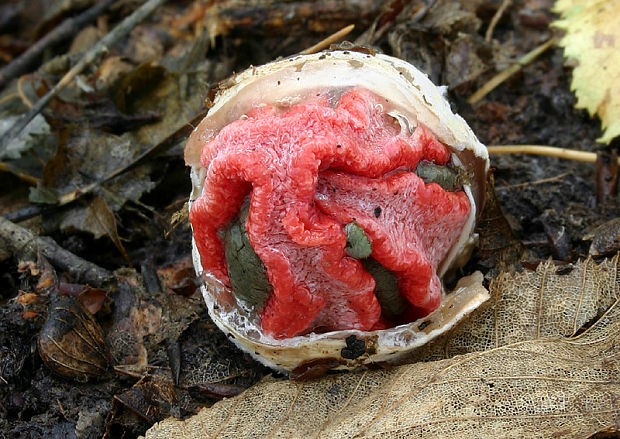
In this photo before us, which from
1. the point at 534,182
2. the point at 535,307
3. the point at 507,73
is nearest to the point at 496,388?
the point at 535,307

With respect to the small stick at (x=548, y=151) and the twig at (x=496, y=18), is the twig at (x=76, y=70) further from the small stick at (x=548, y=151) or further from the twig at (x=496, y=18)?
the small stick at (x=548, y=151)

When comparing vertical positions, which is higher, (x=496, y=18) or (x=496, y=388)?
(x=496, y=18)

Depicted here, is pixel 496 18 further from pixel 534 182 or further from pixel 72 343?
pixel 72 343

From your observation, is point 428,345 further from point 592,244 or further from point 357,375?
point 592,244

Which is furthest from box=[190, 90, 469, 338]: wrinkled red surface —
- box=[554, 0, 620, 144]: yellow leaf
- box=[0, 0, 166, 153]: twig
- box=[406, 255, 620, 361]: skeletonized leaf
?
box=[0, 0, 166, 153]: twig

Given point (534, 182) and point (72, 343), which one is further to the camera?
point (534, 182)

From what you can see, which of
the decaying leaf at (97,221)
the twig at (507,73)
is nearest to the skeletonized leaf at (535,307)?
the twig at (507,73)

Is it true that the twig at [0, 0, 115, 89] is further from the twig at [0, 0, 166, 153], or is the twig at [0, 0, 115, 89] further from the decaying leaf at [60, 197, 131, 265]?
the decaying leaf at [60, 197, 131, 265]

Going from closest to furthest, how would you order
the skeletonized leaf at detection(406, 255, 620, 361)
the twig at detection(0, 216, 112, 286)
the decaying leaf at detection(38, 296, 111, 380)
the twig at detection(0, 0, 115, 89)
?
1. the skeletonized leaf at detection(406, 255, 620, 361)
2. the decaying leaf at detection(38, 296, 111, 380)
3. the twig at detection(0, 216, 112, 286)
4. the twig at detection(0, 0, 115, 89)
